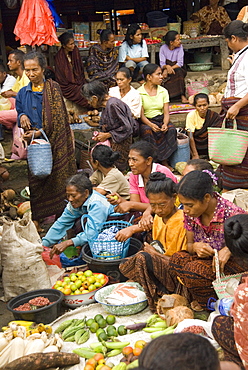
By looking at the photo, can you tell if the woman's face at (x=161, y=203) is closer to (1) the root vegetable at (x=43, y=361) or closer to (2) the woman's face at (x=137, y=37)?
(1) the root vegetable at (x=43, y=361)

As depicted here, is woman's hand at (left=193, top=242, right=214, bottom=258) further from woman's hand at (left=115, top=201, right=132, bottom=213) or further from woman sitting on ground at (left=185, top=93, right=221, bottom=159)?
woman sitting on ground at (left=185, top=93, right=221, bottom=159)

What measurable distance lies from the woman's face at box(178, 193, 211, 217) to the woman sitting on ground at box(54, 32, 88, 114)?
522 cm

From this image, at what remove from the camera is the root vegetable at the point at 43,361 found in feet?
9.58

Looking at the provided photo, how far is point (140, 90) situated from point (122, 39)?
3072mm

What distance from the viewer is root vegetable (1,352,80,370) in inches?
115

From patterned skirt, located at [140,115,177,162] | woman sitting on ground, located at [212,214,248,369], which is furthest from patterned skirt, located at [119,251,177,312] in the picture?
patterned skirt, located at [140,115,177,162]

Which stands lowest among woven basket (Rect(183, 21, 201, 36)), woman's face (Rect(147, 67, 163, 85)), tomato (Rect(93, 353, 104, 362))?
tomato (Rect(93, 353, 104, 362))

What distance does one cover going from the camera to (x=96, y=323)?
3506mm

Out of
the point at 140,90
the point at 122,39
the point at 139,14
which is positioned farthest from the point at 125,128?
the point at 139,14

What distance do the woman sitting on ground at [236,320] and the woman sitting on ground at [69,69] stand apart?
5888 millimetres

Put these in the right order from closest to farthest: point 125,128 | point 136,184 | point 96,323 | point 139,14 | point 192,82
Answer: point 96,323 < point 136,184 < point 125,128 < point 192,82 < point 139,14

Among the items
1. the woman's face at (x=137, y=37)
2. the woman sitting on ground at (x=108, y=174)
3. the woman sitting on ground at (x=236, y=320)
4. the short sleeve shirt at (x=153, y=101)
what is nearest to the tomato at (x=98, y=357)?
the woman sitting on ground at (x=236, y=320)

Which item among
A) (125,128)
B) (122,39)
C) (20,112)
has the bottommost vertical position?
(125,128)

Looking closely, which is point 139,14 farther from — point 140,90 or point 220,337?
point 220,337
